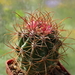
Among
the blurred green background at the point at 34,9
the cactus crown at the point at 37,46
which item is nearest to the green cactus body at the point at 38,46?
the cactus crown at the point at 37,46

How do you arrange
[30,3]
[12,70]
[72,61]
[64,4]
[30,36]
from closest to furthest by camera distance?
[30,36], [12,70], [72,61], [30,3], [64,4]

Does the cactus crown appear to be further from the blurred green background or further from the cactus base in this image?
the blurred green background

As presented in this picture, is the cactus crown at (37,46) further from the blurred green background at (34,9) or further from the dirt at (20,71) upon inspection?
the blurred green background at (34,9)

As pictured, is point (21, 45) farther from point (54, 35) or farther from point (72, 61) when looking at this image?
point (72, 61)

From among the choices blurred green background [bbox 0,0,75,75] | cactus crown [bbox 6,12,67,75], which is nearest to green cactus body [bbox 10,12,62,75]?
cactus crown [bbox 6,12,67,75]

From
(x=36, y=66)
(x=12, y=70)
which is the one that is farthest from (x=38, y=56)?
(x=12, y=70)

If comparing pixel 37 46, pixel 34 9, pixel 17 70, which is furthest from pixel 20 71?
pixel 34 9

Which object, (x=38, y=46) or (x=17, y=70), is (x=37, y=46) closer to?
(x=38, y=46)

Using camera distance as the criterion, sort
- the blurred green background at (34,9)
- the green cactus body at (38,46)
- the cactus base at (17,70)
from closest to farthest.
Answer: the green cactus body at (38,46)
the cactus base at (17,70)
the blurred green background at (34,9)

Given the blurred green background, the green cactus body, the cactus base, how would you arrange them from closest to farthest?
1. the green cactus body
2. the cactus base
3. the blurred green background
